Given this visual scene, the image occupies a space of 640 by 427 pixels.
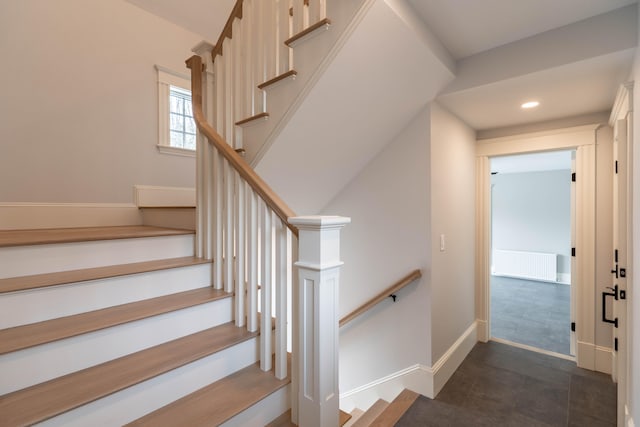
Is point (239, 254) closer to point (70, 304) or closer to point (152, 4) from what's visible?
point (70, 304)

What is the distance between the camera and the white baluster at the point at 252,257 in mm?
1498

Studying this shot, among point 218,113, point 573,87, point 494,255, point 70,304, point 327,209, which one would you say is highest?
point 573,87

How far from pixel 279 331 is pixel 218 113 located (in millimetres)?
1546

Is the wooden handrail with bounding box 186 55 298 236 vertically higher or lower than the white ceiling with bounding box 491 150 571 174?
lower

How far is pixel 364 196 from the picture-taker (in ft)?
8.55

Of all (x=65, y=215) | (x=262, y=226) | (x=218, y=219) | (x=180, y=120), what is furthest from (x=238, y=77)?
(x=65, y=215)

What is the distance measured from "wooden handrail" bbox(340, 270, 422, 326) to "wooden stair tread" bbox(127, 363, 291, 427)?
116 centimetres

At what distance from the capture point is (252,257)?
1.50 meters

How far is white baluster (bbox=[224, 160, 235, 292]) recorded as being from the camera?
167 cm

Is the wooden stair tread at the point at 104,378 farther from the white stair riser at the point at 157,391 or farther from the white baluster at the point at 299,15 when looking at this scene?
the white baluster at the point at 299,15

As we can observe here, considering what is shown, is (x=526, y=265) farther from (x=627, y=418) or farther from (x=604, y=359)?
(x=627, y=418)

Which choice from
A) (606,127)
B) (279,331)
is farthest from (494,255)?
(279,331)

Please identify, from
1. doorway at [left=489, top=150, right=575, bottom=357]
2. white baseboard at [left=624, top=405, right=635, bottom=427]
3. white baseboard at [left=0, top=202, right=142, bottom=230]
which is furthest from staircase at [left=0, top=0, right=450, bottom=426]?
doorway at [left=489, top=150, right=575, bottom=357]

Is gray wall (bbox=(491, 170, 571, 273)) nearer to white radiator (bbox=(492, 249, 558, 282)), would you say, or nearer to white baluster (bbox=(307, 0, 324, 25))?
white radiator (bbox=(492, 249, 558, 282))
